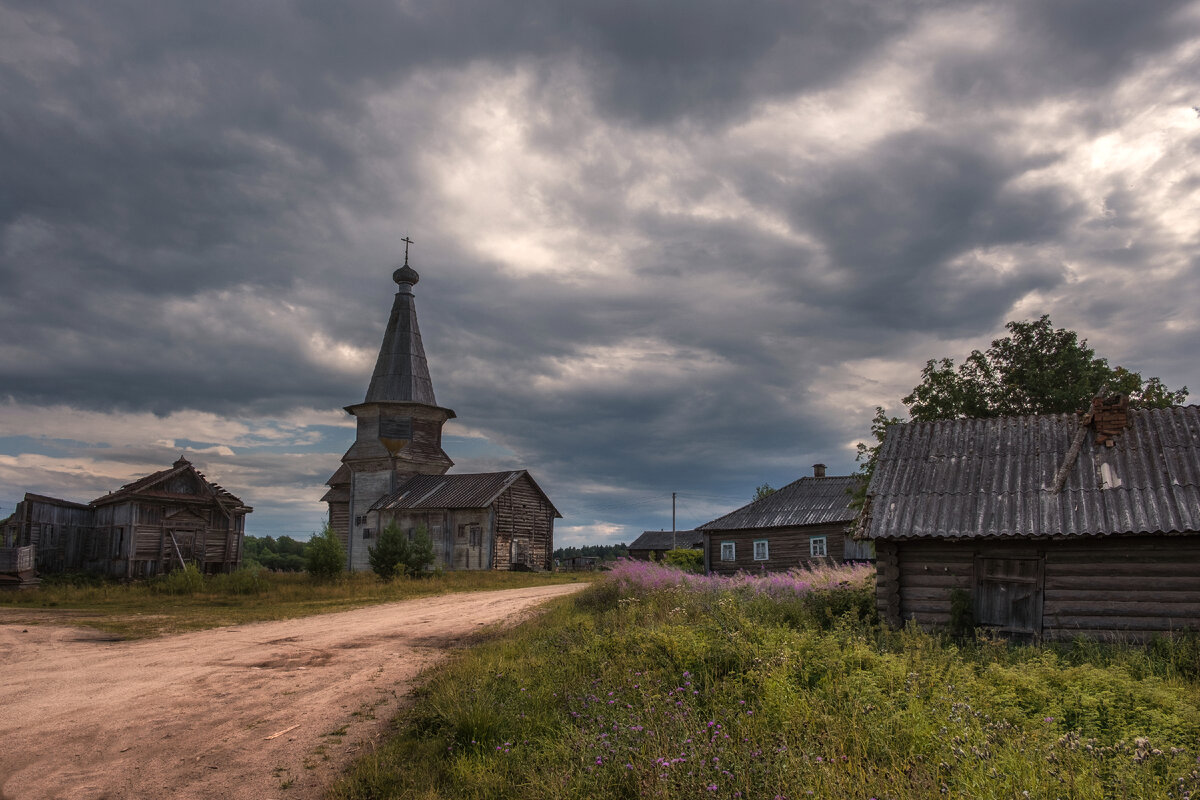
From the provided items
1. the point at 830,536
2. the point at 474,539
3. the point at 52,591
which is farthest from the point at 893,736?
the point at 474,539

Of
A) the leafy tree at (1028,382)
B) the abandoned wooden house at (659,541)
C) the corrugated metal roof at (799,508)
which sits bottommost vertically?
the abandoned wooden house at (659,541)

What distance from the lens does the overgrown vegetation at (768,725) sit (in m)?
5.25

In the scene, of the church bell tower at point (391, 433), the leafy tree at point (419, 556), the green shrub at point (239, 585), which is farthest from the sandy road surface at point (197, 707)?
the church bell tower at point (391, 433)

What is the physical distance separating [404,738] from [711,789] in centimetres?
384

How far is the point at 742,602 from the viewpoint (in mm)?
13773

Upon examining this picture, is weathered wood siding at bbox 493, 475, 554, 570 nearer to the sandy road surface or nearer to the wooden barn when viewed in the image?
the wooden barn

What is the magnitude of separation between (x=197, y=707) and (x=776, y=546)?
31207 mm

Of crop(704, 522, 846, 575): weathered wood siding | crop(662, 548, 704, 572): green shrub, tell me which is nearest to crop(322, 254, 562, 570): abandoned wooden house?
crop(662, 548, 704, 572): green shrub

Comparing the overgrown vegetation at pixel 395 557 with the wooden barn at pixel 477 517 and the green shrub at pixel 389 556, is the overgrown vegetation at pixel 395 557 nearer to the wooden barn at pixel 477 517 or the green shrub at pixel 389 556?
the green shrub at pixel 389 556

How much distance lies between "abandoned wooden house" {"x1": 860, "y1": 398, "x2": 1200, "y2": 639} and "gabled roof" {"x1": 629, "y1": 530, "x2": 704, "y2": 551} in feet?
196

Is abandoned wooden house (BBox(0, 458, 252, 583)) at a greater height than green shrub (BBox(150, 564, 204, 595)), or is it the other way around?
abandoned wooden house (BBox(0, 458, 252, 583))

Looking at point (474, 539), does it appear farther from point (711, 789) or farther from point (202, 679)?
point (711, 789)

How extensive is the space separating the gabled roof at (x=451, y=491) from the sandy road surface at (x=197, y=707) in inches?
987

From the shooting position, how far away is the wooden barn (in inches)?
1547
